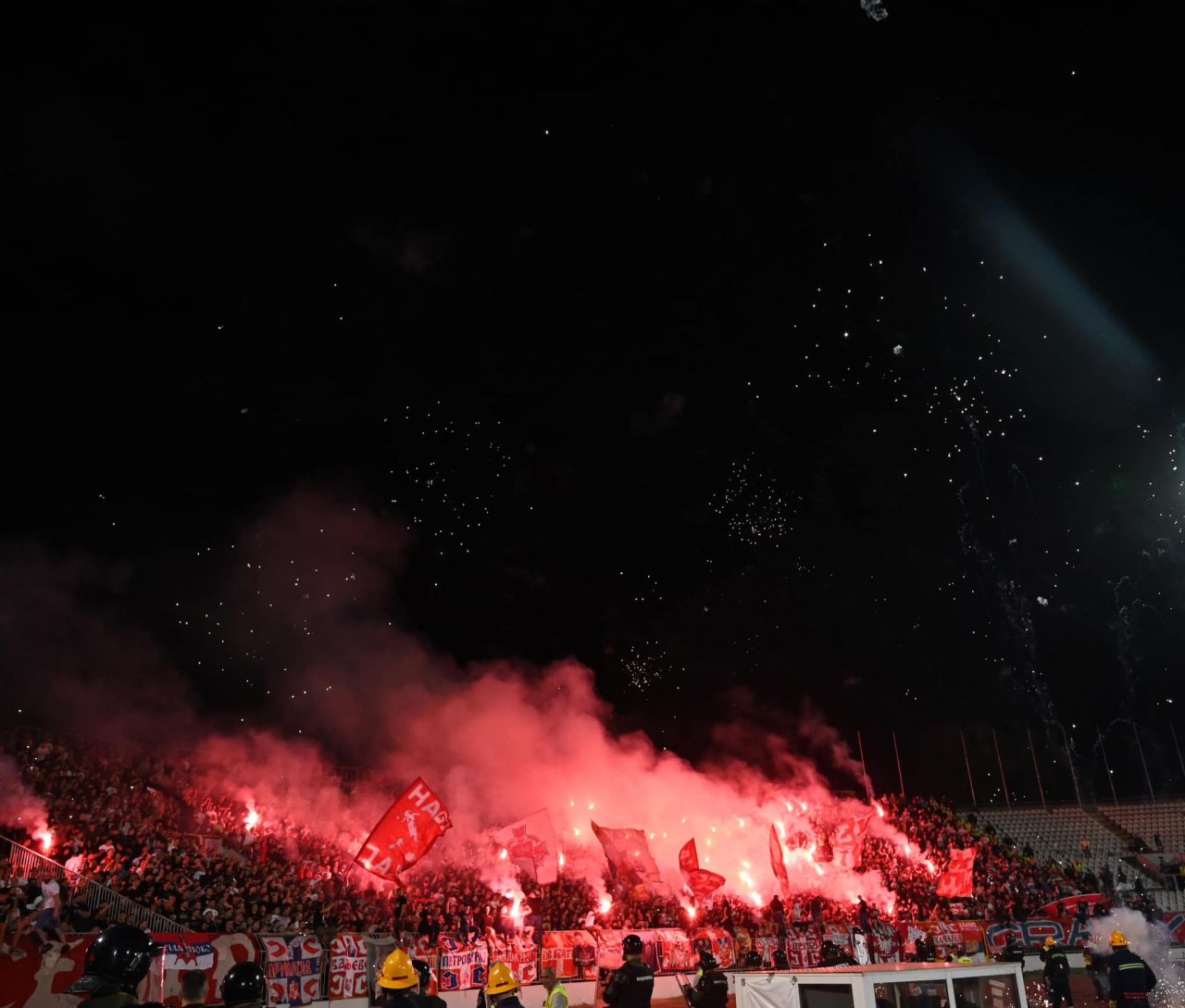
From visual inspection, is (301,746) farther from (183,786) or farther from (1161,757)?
(1161,757)

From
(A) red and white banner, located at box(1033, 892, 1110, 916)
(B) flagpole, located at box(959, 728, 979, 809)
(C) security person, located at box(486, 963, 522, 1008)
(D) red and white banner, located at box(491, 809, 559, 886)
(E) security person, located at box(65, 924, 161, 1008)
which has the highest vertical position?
Result: (B) flagpole, located at box(959, 728, 979, 809)

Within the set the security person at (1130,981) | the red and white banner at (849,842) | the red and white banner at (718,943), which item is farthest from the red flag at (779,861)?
the security person at (1130,981)

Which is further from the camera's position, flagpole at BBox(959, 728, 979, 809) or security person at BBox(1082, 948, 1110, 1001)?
flagpole at BBox(959, 728, 979, 809)

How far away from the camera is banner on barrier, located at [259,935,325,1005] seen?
16156 millimetres

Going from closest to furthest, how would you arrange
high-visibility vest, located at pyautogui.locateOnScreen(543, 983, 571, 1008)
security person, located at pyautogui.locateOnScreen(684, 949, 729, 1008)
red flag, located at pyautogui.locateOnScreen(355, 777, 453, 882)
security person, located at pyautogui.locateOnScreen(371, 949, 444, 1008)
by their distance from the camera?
security person, located at pyautogui.locateOnScreen(371, 949, 444, 1008) < high-visibility vest, located at pyautogui.locateOnScreen(543, 983, 571, 1008) < security person, located at pyautogui.locateOnScreen(684, 949, 729, 1008) < red flag, located at pyautogui.locateOnScreen(355, 777, 453, 882)

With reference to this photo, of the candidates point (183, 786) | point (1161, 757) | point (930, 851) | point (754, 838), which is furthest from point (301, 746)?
point (1161, 757)

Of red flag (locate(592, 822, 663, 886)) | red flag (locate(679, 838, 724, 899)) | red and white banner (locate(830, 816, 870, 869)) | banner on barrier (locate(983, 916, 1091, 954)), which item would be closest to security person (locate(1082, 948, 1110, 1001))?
→ banner on barrier (locate(983, 916, 1091, 954))

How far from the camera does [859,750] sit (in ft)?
158

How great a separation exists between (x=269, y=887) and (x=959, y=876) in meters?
21.6

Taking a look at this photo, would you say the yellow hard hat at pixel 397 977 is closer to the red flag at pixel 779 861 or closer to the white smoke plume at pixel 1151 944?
the white smoke plume at pixel 1151 944

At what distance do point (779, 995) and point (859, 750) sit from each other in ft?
145

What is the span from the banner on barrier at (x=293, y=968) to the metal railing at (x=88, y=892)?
2.31 metres

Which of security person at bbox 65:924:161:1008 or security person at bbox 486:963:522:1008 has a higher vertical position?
security person at bbox 65:924:161:1008

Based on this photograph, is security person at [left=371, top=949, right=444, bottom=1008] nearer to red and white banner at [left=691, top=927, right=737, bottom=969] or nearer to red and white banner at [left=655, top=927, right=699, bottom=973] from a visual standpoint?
red and white banner at [left=655, top=927, right=699, bottom=973]
